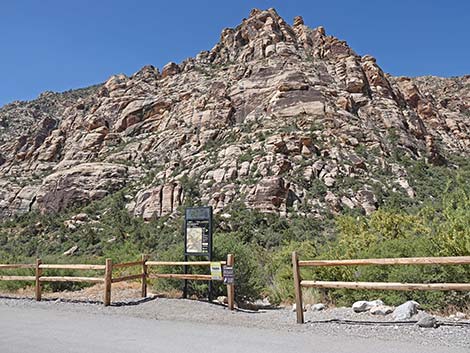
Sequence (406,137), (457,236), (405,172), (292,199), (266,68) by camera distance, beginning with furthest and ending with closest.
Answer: (266,68) < (406,137) < (405,172) < (292,199) < (457,236)

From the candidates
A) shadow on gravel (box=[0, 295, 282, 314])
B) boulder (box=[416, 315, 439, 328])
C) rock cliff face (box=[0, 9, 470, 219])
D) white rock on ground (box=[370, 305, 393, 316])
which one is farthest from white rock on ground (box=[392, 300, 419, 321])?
rock cliff face (box=[0, 9, 470, 219])

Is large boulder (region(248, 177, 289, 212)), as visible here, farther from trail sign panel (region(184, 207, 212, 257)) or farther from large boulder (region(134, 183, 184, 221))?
trail sign panel (region(184, 207, 212, 257))

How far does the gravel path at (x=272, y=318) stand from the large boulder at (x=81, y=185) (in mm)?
40239

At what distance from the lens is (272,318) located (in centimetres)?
958

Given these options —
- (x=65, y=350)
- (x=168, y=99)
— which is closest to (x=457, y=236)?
(x=65, y=350)

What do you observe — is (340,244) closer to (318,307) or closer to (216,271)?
(318,307)

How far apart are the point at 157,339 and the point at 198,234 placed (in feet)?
15.7

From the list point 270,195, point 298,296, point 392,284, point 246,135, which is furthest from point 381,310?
point 246,135

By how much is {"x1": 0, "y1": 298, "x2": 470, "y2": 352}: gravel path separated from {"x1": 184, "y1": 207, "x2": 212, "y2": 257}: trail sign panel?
54.8 inches

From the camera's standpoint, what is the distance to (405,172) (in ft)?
146

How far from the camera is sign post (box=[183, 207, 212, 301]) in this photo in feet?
38.3

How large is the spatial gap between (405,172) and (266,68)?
2451cm

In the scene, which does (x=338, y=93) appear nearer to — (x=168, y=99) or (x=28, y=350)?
(x=168, y=99)

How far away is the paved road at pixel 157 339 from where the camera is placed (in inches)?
257
